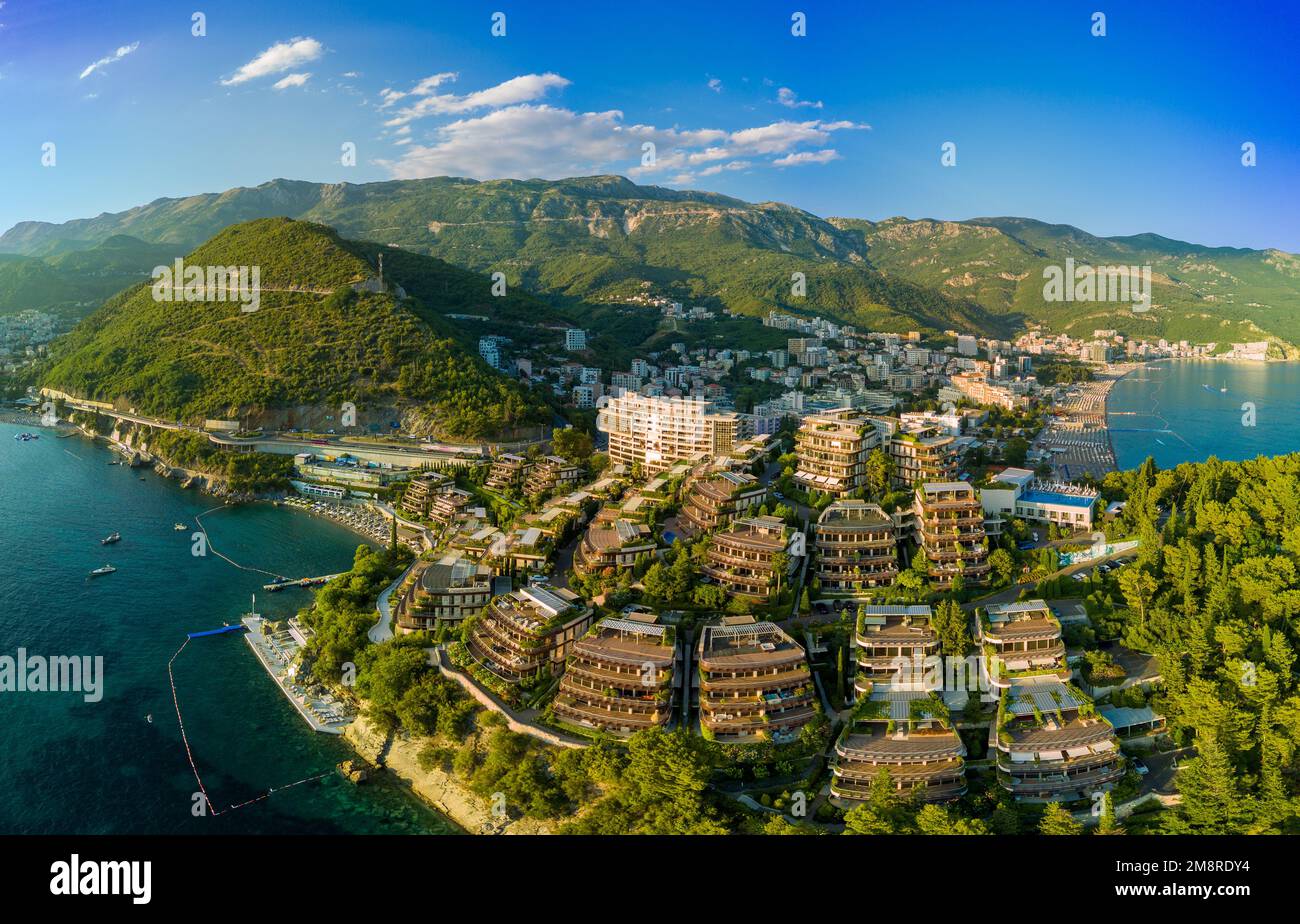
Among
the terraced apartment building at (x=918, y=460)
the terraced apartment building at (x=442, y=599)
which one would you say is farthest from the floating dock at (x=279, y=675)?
the terraced apartment building at (x=918, y=460)

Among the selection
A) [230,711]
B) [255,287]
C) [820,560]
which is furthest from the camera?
[255,287]

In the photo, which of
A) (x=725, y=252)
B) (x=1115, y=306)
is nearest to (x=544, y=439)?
(x=725, y=252)

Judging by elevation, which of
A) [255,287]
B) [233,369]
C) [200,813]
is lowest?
[200,813]

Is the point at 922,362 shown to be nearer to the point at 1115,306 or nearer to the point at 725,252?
the point at 725,252

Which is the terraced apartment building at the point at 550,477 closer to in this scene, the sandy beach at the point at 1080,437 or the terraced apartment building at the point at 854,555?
the terraced apartment building at the point at 854,555

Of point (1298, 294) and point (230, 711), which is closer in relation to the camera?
point (230, 711)

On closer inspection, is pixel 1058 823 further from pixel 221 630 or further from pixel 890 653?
pixel 221 630
